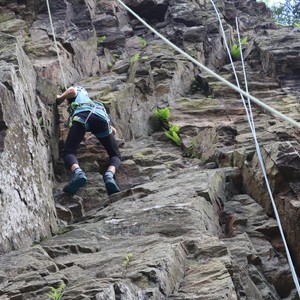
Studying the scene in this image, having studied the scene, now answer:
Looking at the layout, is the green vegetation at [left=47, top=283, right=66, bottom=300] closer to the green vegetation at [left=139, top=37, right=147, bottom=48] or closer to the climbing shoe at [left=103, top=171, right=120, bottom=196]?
the climbing shoe at [left=103, top=171, right=120, bottom=196]

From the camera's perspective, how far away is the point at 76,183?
7.14 m

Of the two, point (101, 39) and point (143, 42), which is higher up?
point (101, 39)

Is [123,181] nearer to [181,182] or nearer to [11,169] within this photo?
[181,182]

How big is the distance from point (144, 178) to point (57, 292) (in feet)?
14.5

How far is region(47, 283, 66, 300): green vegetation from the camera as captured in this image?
370cm

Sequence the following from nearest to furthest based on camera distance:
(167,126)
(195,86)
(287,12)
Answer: (167,126)
(195,86)
(287,12)

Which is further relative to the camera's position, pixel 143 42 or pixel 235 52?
pixel 143 42

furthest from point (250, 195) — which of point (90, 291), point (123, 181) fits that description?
point (90, 291)

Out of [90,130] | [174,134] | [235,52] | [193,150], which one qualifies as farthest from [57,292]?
[235,52]

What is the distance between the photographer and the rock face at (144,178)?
4.48 metres

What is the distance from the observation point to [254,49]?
14.7 metres

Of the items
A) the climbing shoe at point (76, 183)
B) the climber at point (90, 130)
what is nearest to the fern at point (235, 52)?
the climber at point (90, 130)

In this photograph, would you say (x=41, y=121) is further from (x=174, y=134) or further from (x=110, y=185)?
(x=174, y=134)

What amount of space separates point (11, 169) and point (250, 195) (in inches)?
133
